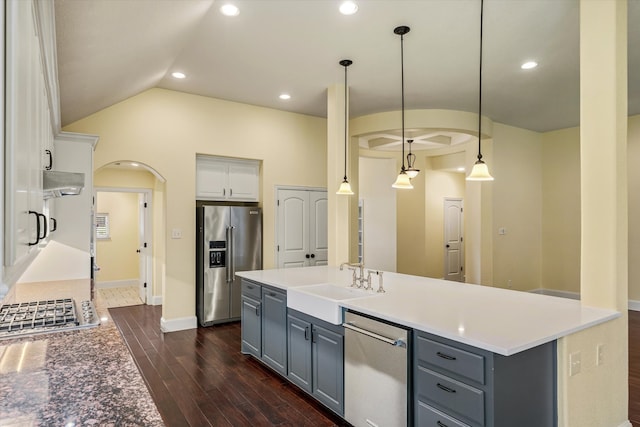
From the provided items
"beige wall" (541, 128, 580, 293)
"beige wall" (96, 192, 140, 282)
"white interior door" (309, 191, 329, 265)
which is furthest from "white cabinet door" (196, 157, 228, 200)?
"beige wall" (541, 128, 580, 293)

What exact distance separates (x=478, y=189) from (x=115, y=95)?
5600 millimetres

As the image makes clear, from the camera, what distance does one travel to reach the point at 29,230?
1.11m

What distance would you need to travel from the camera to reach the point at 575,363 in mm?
2119

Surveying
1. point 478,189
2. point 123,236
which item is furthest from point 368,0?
point 123,236

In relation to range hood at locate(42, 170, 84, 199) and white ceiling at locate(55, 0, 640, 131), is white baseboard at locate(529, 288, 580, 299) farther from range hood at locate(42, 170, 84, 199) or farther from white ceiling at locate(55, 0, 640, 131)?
range hood at locate(42, 170, 84, 199)

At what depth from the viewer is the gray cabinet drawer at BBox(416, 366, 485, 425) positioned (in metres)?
1.82

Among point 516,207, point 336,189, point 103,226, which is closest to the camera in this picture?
point 336,189

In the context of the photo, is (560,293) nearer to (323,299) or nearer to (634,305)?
(634,305)

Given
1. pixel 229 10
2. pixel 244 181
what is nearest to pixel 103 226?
pixel 244 181

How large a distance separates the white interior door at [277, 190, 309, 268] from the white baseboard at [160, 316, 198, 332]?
143cm

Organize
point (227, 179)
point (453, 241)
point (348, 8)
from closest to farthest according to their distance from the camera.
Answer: point (348, 8), point (227, 179), point (453, 241)

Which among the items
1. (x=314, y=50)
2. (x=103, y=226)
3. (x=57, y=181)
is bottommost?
(x=103, y=226)

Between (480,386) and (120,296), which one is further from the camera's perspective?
(120,296)

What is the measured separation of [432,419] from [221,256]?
12.6ft
